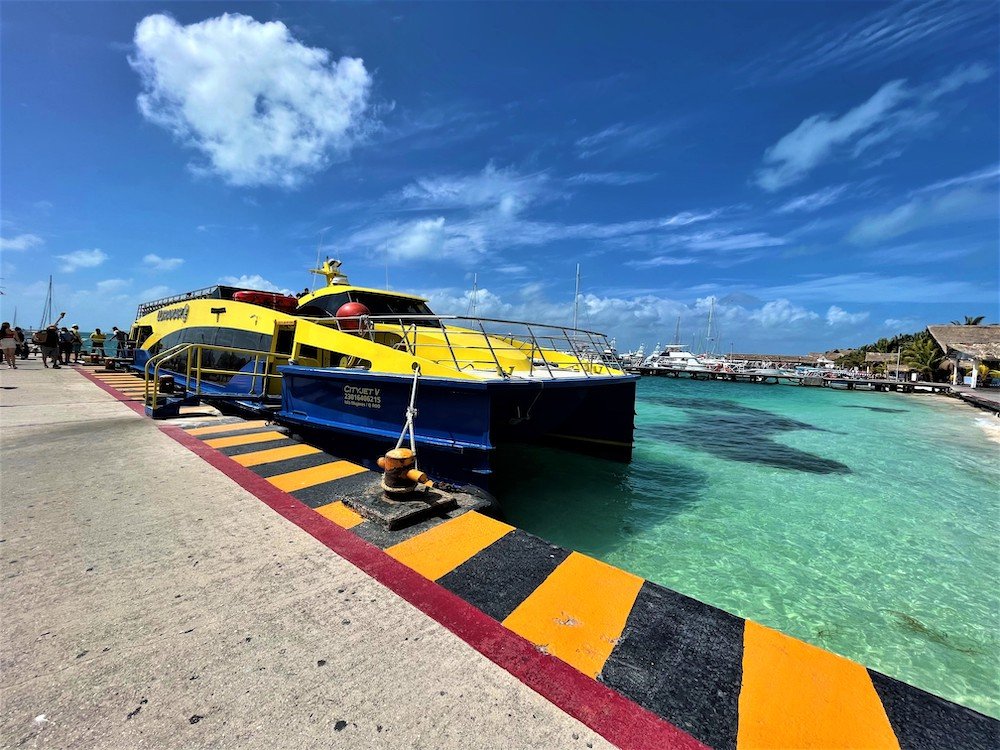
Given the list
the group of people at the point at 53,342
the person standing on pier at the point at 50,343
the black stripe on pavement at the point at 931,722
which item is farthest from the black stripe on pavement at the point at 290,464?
the person standing on pier at the point at 50,343

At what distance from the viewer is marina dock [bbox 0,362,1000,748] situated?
1.57m

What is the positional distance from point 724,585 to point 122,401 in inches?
445

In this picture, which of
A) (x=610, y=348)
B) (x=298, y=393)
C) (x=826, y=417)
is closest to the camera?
(x=298, y=393)

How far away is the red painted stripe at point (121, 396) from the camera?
8008 millimetres

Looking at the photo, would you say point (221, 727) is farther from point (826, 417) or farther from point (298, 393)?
point (826, 417)

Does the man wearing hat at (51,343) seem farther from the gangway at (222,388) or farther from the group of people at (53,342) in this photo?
the gangway at (222,388)

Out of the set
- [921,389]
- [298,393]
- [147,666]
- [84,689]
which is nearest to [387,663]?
[147,666]

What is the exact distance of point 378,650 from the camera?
6.31ft

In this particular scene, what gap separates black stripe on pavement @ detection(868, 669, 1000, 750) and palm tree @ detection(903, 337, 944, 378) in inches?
2291

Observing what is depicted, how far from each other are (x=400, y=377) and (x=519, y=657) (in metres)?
3.49

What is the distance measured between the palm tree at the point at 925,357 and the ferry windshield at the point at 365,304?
186 feet

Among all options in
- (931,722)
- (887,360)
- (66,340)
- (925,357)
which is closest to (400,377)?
(931,722)

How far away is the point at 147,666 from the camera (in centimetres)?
179

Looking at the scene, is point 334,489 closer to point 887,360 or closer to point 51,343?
point 51,343
